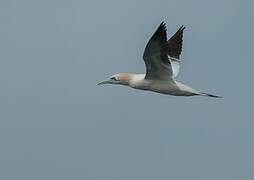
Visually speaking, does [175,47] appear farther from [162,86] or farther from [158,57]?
[158,57]

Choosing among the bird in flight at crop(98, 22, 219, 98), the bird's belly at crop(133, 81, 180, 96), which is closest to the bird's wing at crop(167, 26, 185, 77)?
the bird in flight at crop(98, 22, 219, 98)

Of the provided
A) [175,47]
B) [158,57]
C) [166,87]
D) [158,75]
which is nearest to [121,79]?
[158,75]

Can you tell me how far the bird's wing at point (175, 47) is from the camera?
30062mm

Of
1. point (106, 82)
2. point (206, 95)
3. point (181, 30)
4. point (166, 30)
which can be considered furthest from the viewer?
point (181, 30)

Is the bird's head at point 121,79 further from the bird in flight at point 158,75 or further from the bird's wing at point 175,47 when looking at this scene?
Result: the bird's wing at point 175,47

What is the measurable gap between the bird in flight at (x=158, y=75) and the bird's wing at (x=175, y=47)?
3.51ft

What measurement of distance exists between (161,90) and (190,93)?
106cm

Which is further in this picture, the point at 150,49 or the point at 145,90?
the point at 145,90

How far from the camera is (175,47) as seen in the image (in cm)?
3056

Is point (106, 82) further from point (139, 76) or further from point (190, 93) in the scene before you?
point (190, 93)

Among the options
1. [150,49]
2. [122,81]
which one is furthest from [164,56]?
[122,81]

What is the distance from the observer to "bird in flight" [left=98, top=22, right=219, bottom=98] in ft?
83.3

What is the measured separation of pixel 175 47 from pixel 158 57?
462cm

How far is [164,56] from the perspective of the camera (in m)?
26.1
